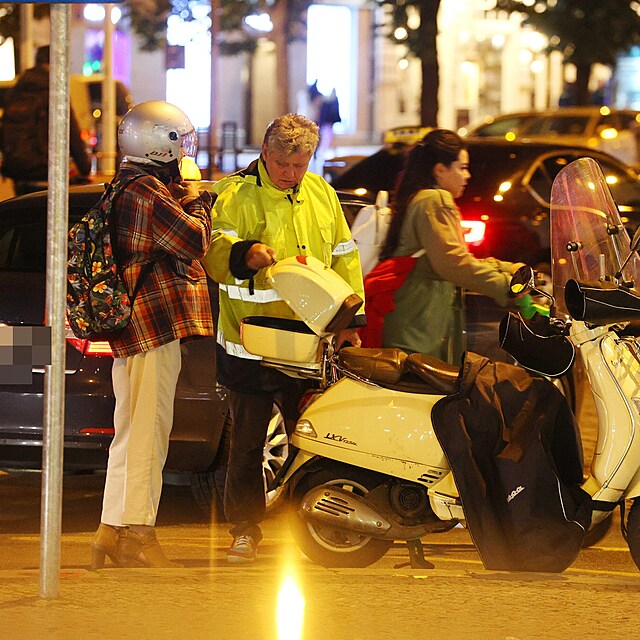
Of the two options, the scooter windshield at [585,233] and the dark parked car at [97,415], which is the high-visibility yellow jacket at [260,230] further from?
the scooter windshield at [585,233]

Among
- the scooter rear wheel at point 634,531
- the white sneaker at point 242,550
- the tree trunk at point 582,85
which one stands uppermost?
the tree trunk at point 582,85

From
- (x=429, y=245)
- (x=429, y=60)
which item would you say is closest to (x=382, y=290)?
(x=429, y=245)

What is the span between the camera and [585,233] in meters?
5.29

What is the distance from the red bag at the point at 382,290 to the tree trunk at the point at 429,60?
15.7 metres

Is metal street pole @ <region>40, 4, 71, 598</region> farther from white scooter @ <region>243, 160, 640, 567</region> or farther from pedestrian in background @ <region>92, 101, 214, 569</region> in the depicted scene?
white scooter @ <region>243, 160, 640, 567</region>

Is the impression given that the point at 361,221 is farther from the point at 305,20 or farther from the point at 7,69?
the point at 305,20

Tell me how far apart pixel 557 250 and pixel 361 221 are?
154cm

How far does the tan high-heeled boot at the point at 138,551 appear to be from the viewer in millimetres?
5305

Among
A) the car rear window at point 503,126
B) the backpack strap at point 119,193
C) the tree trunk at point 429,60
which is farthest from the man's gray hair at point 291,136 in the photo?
the car rear window at point 503,126

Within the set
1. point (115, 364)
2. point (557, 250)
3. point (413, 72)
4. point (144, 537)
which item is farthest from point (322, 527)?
point (413, 72)

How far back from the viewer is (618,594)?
15.4 feet

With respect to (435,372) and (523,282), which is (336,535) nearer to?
(435,372)

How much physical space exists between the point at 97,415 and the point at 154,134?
1484mm

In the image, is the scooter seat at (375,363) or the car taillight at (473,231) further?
the car taillight at (473,231)
